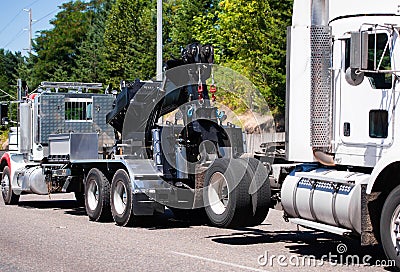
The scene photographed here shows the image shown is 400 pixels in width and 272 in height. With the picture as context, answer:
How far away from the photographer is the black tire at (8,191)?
67.8 ft

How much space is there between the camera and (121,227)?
15.3m

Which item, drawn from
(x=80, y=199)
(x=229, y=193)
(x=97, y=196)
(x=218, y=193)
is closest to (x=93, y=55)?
(x=80, y=199)

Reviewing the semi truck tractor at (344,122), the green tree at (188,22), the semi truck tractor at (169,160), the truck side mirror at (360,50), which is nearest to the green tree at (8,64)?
the green tree at (188,22)

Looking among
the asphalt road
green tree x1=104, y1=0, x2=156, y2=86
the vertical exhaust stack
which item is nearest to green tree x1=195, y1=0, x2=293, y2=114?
green tree x1=104, y1=0, x2=156, y2=86

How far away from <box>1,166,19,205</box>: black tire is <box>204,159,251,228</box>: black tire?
912 centimetres

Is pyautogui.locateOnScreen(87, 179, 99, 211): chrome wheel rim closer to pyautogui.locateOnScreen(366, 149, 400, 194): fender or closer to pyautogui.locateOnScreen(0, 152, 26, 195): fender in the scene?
pyautogui.locateOnScreen(0, 152, 26, 195): fender

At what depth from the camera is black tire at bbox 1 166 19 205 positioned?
67.8ft

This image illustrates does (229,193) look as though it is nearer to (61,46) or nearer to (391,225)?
(391,225)

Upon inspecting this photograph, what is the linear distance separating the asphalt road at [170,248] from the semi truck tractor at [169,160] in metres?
0.53

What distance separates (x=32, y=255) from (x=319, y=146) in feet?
15.3

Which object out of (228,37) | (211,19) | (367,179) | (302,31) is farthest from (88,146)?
(211,19)

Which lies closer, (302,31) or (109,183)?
(302,31)

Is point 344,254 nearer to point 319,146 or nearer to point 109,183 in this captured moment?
point 319,146

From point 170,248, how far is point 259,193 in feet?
5.55
